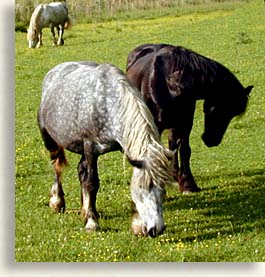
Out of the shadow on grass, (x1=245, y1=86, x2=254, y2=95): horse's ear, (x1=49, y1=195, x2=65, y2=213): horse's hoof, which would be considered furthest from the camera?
(x1=245, y1=86, x2=254, y2=95): horse's ear

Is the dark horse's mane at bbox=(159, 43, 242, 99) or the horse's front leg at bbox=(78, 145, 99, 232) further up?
the dark horse's mane at bbox=(159, 43, 242, 99)

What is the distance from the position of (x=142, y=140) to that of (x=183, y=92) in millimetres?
928

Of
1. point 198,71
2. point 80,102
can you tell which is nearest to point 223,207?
point 198,71

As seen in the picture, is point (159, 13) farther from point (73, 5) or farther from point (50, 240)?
point (50, 240)

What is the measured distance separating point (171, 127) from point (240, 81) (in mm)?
580

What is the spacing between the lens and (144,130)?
4.49 metres

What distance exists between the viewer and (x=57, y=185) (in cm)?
520

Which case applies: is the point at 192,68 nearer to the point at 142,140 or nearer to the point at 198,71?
the point at 198,71

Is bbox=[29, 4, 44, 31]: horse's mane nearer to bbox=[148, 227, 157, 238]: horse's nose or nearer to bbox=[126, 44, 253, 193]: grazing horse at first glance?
bbox=[126, 44, 253, 193]: grazing horse

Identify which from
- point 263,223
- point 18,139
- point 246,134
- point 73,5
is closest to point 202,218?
point 263,223

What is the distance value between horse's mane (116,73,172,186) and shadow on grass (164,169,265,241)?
0.57 metres

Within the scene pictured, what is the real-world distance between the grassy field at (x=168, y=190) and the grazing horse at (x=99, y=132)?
0.11 metres

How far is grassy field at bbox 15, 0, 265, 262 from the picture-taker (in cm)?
467

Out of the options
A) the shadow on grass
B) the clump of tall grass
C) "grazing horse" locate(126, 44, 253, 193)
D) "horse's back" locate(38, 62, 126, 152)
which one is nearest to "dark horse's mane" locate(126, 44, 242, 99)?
"grazing horse" locate(126, 44, 253, 193)
